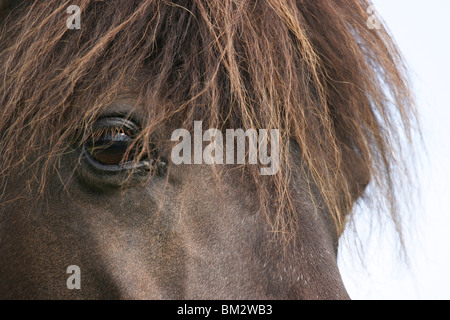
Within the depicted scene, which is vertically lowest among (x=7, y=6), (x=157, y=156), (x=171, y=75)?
(x=157, y=156)

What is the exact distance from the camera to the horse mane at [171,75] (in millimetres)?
1695

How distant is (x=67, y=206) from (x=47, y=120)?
0.28 metres

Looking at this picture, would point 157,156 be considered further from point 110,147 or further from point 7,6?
point 7,6

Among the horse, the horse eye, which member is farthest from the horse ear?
the horse eye

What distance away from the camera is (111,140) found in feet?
5.48

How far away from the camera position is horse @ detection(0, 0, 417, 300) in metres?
1.56

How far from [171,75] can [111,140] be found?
29cm

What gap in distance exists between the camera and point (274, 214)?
5.23 ft

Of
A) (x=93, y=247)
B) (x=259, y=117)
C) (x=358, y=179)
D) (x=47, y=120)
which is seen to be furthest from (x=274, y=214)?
(x=358, y=179)

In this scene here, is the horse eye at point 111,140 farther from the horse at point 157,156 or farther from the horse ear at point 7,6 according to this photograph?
the horse ear at point 7,6

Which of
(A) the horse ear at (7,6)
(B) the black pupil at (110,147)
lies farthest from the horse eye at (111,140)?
(A) the horse ear at (7,6)

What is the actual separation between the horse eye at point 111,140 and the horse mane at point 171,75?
0.15 feet

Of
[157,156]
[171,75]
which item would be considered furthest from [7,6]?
[157,156]
